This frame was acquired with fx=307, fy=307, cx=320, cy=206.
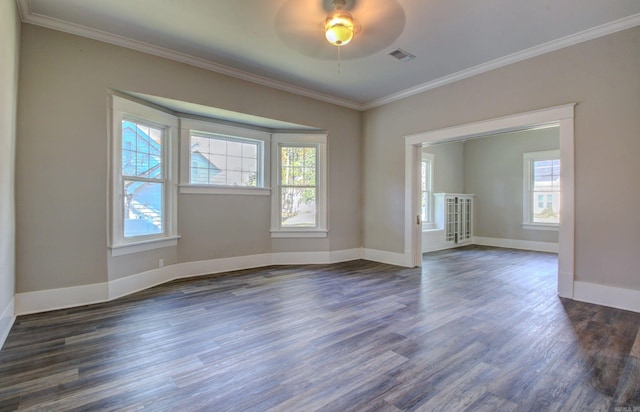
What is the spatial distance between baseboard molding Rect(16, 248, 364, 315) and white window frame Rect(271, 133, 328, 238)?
15.2 inches

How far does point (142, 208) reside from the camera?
3.98 metres

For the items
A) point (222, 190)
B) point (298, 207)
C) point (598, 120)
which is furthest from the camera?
point (298, 207)

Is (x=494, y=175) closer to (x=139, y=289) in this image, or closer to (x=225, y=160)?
(x=225, y=160)

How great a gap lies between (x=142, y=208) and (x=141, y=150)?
75 cm

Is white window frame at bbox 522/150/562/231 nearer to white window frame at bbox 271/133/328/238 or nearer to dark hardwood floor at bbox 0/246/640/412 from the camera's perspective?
dark hardwood floor at bbox 0/246/640/412

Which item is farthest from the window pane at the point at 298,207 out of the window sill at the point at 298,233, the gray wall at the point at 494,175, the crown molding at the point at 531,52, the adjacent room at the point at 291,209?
the gray wall at the point at 494,175

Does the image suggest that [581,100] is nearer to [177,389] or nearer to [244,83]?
[244,83]

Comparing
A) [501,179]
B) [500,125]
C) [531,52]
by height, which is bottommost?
[501,179]

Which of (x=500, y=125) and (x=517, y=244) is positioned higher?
(x=500, y=125)

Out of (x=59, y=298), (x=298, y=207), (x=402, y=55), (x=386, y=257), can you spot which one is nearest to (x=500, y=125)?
(x=402, y=55)

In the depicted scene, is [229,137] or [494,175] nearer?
[229,137]

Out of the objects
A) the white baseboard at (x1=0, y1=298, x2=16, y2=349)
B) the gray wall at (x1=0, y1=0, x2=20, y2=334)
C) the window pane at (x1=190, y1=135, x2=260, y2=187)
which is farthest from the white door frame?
the white baseboard at (x1=0, y1=298, x2=16, y2=349)

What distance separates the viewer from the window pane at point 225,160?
4.65 m

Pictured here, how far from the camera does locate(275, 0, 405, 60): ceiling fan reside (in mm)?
2863
